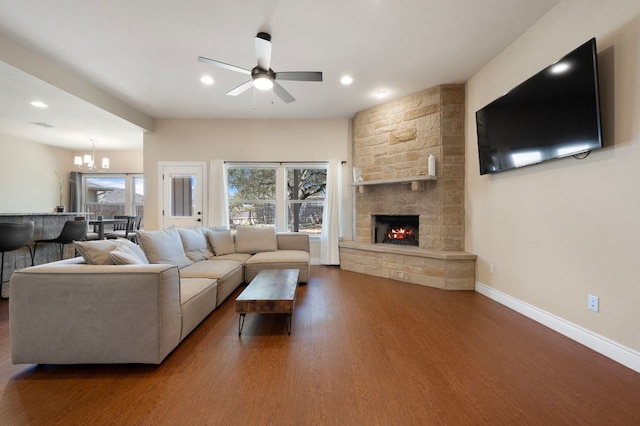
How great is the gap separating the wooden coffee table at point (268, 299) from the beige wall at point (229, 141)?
2.78 metres

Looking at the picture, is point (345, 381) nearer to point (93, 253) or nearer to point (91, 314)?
point (91, 314)

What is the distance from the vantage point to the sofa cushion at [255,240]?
4.27 metres

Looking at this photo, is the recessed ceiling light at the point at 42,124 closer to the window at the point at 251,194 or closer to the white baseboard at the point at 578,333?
the window at the point at 251,194

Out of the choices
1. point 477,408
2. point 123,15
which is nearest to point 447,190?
point 477,408

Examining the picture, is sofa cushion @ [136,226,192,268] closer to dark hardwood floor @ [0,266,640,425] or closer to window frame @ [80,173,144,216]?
dark hardwood floor @ [0,266,640,425]

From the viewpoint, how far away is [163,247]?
292 centimetres

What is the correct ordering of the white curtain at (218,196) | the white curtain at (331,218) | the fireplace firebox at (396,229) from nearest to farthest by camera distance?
the fireplace firebox at (396,229)
the white curtain at (331,218)
the white curtain at (218,196)

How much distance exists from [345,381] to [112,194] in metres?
7.99

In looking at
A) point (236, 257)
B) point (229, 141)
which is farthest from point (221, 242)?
point (229, 141)

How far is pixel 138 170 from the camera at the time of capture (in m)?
6.93

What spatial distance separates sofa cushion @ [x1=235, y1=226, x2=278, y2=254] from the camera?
427 centimetres

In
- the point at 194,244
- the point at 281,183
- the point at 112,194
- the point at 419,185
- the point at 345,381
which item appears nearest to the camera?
the point at 345,381

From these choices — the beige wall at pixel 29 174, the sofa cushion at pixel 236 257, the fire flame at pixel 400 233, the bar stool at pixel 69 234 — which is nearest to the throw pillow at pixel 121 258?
the sofa cushion at pixel 236 257

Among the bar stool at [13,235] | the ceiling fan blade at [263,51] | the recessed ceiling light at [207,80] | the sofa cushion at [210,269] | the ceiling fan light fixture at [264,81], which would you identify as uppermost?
the recessed ceiling light at [207,80]
